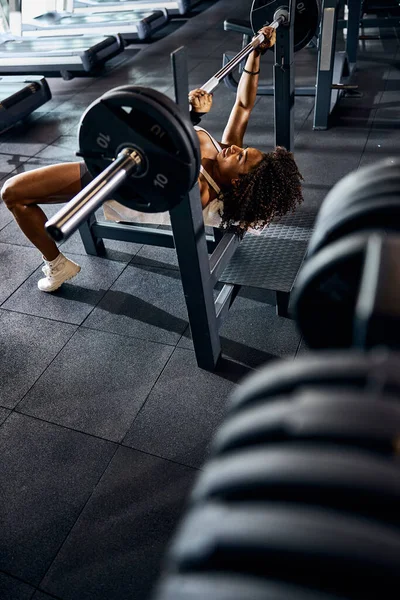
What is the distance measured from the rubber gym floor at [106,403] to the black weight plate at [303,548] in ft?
4.69

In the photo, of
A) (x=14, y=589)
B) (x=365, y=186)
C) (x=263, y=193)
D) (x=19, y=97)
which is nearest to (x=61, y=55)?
(x=19, y=97)

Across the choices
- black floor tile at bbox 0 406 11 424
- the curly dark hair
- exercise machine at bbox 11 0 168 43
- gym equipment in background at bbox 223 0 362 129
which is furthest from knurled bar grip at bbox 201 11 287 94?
exercise machine at bbox 11 0 168 43

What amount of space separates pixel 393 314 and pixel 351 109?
4.74 meters

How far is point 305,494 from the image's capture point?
34 cm

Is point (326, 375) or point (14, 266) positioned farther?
point (14, 266)

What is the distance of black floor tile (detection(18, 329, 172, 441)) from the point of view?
209cm

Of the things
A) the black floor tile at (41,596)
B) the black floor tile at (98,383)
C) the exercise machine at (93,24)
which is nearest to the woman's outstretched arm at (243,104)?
the black floor tile at (98,383)

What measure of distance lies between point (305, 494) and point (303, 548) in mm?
38

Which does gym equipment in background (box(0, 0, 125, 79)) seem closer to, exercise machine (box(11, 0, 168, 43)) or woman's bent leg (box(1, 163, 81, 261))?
exercise machine (box(11, 0, 168, 43))

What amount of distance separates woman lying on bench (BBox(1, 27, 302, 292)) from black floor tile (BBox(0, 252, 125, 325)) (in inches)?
17.4

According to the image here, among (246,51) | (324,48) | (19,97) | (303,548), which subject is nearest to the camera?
(303,548)

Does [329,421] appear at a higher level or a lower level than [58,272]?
higher

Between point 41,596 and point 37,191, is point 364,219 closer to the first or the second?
point 41,596

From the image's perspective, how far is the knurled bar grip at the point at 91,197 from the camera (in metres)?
1.01
